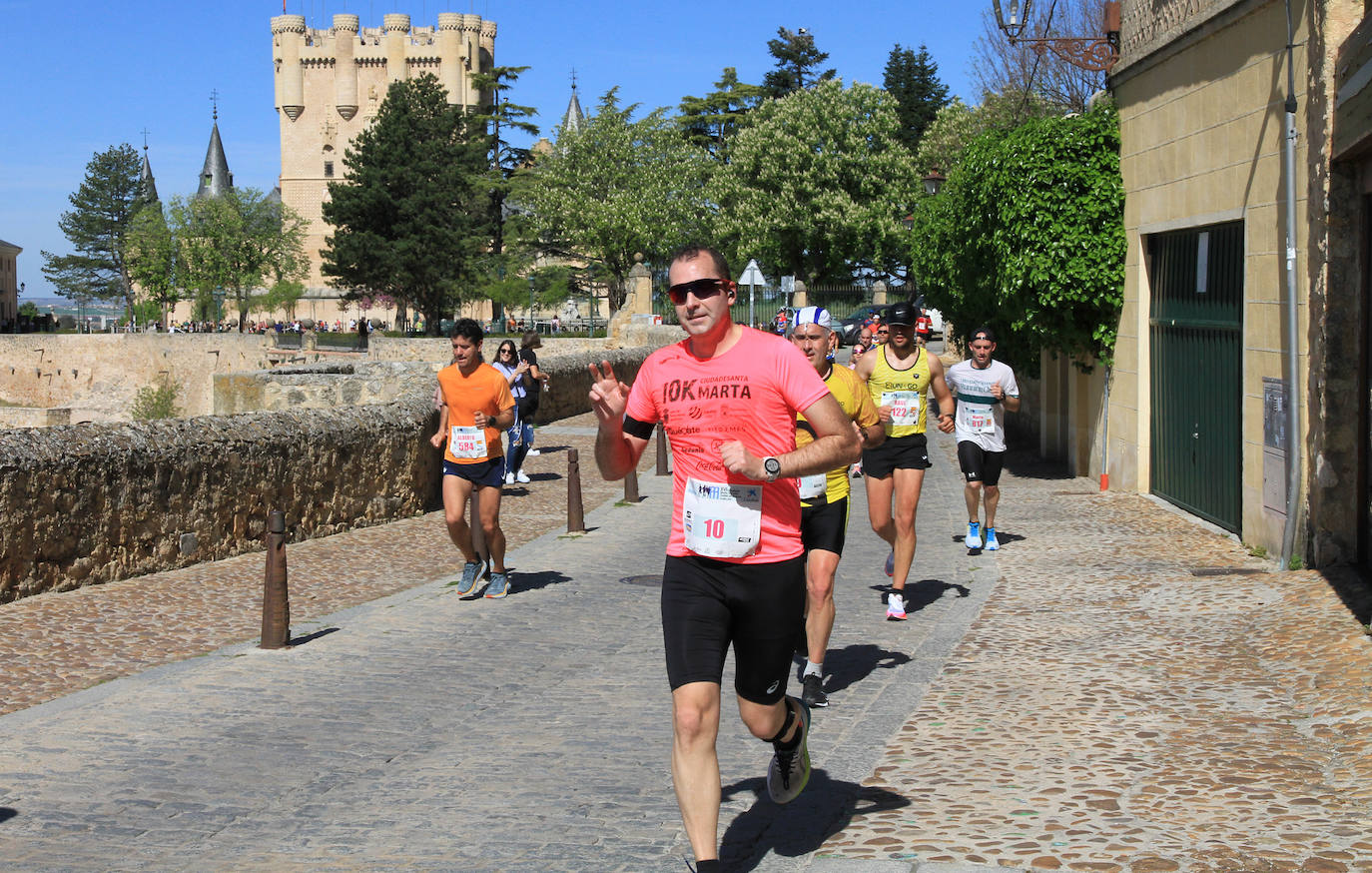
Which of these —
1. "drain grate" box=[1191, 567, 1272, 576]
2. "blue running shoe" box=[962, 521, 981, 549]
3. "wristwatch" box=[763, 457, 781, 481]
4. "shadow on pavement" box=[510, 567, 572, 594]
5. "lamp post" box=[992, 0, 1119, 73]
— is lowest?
"shadow on pavement" box=[510, 567, 572, 594]

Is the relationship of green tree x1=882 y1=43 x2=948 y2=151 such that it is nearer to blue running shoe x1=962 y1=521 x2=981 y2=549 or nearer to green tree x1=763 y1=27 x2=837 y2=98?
green tree x1=763 y1=27 x2=837 y2=98

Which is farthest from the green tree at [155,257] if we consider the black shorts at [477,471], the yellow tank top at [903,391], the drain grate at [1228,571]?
the drain grate at [1228,571]

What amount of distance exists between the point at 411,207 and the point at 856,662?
64.1 metres

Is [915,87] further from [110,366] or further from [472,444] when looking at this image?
[472,444]

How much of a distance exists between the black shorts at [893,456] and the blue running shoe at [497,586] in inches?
112

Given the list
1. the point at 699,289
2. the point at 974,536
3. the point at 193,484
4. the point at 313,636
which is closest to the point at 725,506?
the point at 699,289

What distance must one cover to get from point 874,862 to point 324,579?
22.9 ft

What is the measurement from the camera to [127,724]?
20.6 feet

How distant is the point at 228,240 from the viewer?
285ft

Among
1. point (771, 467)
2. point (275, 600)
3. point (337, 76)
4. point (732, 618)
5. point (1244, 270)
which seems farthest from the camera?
point (337, 76)

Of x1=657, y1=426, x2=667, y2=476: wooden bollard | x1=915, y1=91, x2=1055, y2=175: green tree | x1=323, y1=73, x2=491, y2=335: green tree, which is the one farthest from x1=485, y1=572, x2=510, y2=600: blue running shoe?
x1=323, y1=73, x2=491, y2=335: green tree

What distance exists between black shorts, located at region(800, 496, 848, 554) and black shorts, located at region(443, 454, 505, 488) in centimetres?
345

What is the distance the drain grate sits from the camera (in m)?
9.67

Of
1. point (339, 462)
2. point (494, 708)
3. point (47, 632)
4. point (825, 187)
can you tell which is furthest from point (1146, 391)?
point (825, 187)
